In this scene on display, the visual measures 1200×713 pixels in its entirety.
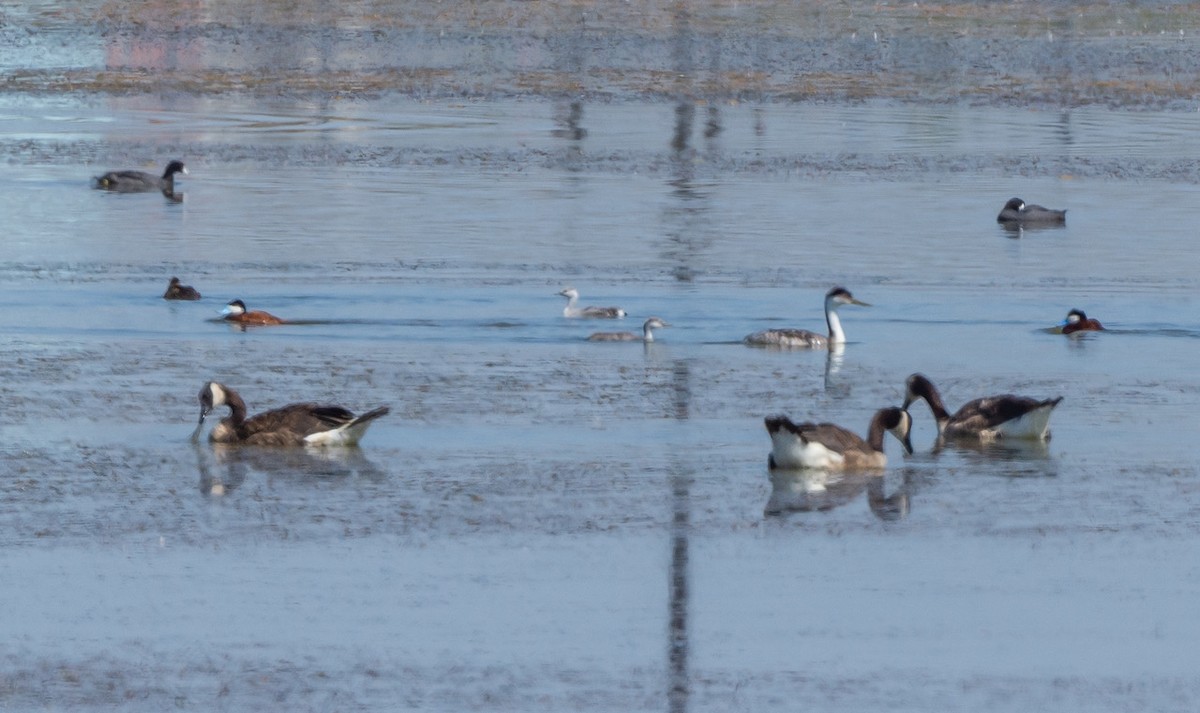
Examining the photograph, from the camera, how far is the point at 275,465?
518 inches

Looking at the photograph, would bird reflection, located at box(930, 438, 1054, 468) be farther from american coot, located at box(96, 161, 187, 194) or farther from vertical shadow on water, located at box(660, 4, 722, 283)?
american coot, located at box(96, 161, 187, 194)

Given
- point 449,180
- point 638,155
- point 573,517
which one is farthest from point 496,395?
point 638,155

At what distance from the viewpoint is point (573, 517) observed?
38.5ft

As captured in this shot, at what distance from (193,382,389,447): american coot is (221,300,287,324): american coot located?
14.1 ft

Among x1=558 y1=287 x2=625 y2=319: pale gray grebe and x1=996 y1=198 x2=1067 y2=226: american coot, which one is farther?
x1=996 y1=198 x2=1067 y2=226: american coot

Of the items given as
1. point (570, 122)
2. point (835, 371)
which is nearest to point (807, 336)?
point (835, 371)

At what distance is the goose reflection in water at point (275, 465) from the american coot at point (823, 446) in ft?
7.10

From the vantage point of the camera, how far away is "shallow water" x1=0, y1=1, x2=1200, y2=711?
9.21 meters

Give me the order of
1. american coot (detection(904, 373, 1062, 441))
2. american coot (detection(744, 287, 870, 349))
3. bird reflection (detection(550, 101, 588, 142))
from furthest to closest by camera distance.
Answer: bird reflection (detection(550, 101, 588, 142))
american coot (detection(744, 287, 870, 349))
american coot (detection(904, 373, 1062, 441))

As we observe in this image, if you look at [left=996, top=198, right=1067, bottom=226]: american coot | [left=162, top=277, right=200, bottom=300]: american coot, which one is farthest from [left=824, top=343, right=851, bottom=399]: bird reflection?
[left=996, top=198, right=1067, bottom=226]: american coot

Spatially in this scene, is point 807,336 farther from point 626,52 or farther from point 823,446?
point 626,52

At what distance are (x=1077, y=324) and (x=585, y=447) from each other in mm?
5811

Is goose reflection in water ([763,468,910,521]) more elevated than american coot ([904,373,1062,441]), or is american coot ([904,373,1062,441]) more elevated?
american coot ([904,373,1062,441])

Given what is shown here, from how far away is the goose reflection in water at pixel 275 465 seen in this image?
41.7 ft
